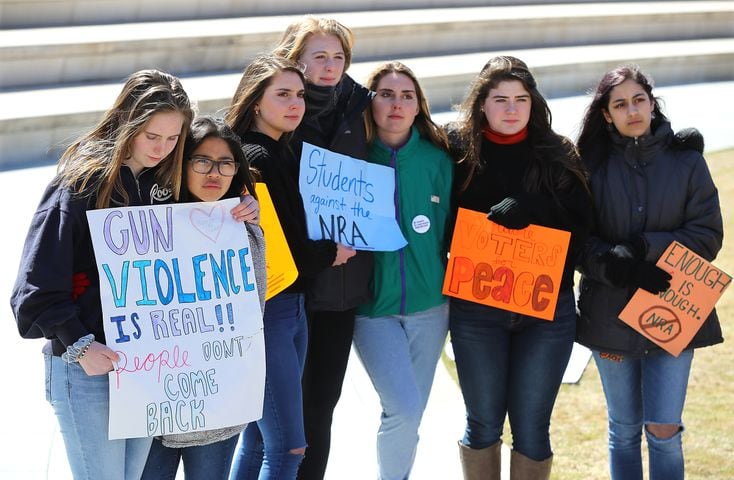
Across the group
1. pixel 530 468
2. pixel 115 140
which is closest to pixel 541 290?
pixel 530 468

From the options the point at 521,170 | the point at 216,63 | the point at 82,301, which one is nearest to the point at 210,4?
the point at 216,63

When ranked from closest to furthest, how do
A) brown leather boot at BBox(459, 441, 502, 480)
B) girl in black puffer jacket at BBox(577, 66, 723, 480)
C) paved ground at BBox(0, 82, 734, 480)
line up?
girl in black puffer jacket at BBox(577, 66, 723, 480), brown leather boot at BBox(459, 441, 502, 480), paved ground at BBox(0, 82, 734, 480)

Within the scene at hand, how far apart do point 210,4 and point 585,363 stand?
6.56 metres

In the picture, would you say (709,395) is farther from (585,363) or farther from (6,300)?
(6,300)

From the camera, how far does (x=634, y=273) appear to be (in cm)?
377

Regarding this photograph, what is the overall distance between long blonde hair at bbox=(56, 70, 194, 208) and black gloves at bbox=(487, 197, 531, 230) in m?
1.34

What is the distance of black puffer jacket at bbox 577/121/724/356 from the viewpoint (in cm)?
382

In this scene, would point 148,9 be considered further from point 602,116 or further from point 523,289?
point 523,289

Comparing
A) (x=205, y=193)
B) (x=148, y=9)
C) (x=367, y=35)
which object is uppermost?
(x=148, y=9)

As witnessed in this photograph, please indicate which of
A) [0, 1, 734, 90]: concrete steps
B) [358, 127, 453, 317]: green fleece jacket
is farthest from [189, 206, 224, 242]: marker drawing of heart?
[0, 1, 734, 90]: concrete steps

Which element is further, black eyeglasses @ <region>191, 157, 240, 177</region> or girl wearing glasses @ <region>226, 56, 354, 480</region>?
girl wearing glasses @ <region>226, 56, 354, 480</region>

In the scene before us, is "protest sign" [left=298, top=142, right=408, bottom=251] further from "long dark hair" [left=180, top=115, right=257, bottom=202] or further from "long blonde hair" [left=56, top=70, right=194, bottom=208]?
"long blonde hair" [left=56, top=70, right=194, bottom=208]

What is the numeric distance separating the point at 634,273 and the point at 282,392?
55.2 inches

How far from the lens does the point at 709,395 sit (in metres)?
5.56
